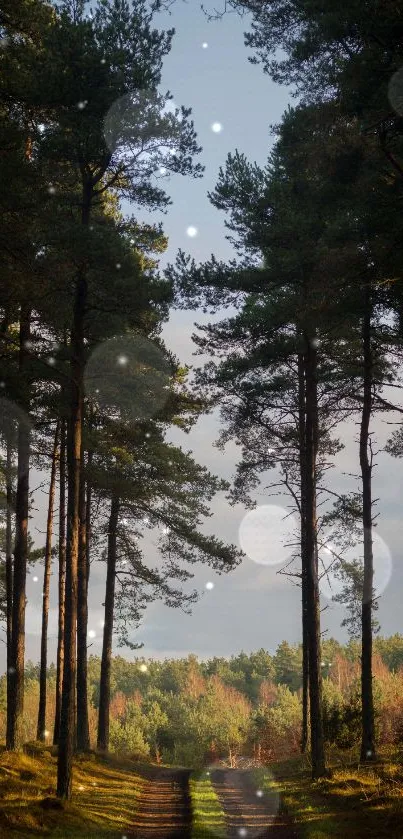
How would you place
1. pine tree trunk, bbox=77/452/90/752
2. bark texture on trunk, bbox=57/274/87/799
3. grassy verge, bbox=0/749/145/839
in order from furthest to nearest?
pine tree trunk, bbox=77/452/90/752 → bark texture on trunk, bbox=57/274/87/799 → grassy verge, bbox=0/749/145/839

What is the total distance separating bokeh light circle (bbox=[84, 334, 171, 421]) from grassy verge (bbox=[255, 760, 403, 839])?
391 inches

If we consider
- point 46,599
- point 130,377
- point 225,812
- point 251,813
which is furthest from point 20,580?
point 46,599

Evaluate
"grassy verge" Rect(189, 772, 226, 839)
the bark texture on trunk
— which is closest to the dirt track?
"grassy verge" Rect(189, 772, 226, 839)

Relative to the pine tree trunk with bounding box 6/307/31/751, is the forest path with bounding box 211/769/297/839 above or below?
below

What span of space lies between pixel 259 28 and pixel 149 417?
12.5m

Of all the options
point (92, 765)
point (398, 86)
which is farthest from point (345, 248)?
point (92, 765)

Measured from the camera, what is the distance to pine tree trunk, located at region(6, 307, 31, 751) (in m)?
16.3

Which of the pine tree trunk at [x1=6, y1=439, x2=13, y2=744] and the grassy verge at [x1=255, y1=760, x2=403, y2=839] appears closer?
the grassy verge at [x1=255, y1=760, x2=403, y2=839]

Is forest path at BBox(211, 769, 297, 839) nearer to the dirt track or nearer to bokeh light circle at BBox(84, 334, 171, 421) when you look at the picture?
the dirt track

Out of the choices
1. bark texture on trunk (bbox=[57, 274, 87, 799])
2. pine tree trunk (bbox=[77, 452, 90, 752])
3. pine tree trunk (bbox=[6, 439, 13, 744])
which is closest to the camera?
bark texture on trunk (bbox=[57, 274, 87, 799])

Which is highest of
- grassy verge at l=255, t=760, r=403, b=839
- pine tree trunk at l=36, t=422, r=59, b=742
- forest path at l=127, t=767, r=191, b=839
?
pine tree trunk at l=36, t=422, r=59, b=742

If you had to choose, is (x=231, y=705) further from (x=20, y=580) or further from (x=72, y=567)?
(x=72, y=567)

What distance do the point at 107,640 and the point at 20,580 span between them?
354 inches

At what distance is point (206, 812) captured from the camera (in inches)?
534
